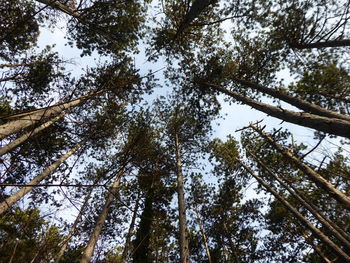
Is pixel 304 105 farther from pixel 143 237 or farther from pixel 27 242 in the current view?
pixel 143 237

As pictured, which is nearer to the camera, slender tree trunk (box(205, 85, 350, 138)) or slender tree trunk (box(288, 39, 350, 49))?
slender tree trunk (box(205, 85, 350, 138))

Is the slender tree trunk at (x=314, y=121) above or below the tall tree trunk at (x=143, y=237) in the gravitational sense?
below

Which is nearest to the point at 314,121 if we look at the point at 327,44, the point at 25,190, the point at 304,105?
the point at 304,105

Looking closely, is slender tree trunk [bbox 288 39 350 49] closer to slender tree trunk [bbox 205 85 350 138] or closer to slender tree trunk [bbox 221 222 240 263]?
slender tree trunk [bbox 205 85 350 138]

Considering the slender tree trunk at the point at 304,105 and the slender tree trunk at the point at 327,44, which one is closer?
the slender tree trunk at the point at 304,105

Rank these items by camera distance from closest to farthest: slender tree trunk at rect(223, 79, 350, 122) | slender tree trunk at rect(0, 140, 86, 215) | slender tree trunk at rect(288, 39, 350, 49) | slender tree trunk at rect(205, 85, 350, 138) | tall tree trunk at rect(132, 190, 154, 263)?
slender tree trunk at rect(205, 85, 350, 138)
slender tree trunk at rect(223, 79, 350, 122)
slender tree trunk at rect(0, 140, 86, 215)
slender tree trunk at rect(288, 39, 350, 49)
tall tree trunk at rect(132, 190, 154, 263)

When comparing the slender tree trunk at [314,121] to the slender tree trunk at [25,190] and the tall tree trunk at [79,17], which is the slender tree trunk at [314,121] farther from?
the tall tree trunk at [79,17]

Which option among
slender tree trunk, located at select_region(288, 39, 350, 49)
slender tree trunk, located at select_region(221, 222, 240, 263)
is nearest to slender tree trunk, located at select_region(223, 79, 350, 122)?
slender tree trunk, located at select_region(288, 39, 350, 49)

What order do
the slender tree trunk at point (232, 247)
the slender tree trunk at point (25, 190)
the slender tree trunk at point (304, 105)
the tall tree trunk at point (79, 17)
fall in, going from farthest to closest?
the slender tree trunk at point (232, 247) → the tall tree trunk at point (79, 17) → the slender tree trunk at point (25, 190) → the slender tree trunk at point (304, 105)

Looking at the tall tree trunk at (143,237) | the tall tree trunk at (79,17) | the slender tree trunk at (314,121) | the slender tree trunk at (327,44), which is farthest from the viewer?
the tall tree trunk at (143,237)

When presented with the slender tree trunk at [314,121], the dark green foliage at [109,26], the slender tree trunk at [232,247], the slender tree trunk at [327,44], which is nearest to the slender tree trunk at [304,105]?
the slender tree trunk at [314,121]

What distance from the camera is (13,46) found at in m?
7.41

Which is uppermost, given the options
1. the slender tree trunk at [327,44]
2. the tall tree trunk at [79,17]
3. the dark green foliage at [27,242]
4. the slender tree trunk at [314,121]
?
the tall tree trunk at [79,17]

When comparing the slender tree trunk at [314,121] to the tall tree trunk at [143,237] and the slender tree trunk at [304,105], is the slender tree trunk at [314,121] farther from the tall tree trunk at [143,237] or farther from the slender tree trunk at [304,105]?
the tall tree trunk at [143,237]
